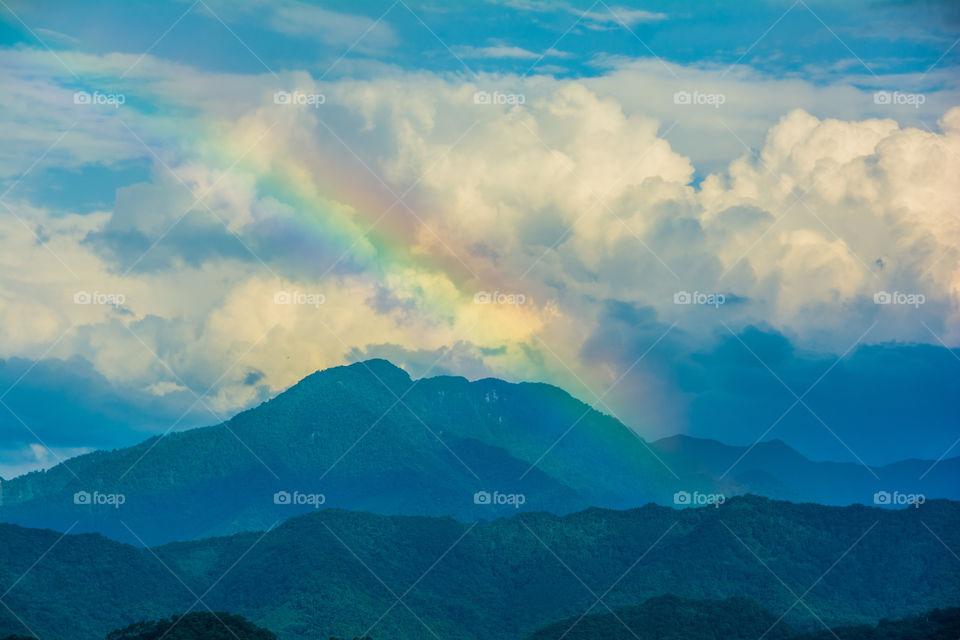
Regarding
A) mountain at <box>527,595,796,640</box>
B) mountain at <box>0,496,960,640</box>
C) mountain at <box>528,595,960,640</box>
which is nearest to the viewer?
mountain at <box>528,595,960,640</box>

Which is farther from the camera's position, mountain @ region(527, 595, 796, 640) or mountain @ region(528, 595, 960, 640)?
mountain @ region(527, 595, 796, 640)

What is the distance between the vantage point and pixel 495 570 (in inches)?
6580

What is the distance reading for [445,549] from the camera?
557ft

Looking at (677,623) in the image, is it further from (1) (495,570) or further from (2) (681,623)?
(1) (495,570)

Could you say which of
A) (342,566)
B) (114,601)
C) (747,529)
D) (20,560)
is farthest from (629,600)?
(20,560)

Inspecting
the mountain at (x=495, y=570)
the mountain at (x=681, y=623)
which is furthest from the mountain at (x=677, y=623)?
the mountain at (x=495, y=570)

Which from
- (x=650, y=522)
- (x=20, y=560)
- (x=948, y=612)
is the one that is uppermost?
(x=650, y=522)

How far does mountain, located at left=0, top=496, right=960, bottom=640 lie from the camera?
142125 millimetres

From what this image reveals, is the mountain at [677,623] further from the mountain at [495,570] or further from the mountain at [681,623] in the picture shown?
the mountain at [495,570]

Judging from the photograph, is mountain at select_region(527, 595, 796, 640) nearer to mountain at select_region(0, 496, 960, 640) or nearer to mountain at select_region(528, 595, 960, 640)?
mountain at select_region(528, 595, 960, 640)

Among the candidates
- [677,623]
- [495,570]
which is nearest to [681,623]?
[677,623]

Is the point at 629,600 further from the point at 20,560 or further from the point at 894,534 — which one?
the point at 20,560

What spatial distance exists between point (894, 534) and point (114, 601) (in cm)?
10375

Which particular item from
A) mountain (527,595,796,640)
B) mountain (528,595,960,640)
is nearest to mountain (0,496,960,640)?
mountain (528,595,960,640)
